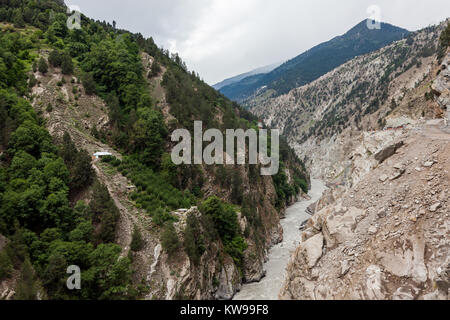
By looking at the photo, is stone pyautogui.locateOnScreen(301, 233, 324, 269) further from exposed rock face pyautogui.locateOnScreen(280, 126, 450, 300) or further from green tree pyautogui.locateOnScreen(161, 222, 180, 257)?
green tree pyautogui.locateOnScreen(161, 222, 180, 257)

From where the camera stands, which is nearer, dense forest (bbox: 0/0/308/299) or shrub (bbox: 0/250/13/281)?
shrub (bbox: 0/250/13/281)

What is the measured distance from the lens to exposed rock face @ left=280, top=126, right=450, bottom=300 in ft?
34.4

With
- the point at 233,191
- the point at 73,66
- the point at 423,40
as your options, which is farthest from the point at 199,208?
the point at 423,40

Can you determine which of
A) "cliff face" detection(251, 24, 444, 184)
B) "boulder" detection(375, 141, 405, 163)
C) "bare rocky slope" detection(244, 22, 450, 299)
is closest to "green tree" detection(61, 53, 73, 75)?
"bare rocky slope" detection(244, 22, 450, 299)

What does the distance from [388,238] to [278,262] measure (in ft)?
102

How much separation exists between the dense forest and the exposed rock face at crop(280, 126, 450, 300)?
15.8 m

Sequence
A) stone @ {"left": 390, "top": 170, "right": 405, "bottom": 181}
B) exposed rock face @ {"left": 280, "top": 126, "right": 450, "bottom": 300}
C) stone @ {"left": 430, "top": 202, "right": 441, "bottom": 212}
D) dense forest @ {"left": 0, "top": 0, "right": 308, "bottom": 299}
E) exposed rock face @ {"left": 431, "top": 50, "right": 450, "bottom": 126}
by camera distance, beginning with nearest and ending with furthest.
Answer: exposed rock face @ {"left": 280, "top": 126, "right": 450, "bottom": 300} → stone @ {"left": 430, "top": 202, "right": 441, "bottom": 212} → stone @ {"left": 390, "top": 170, "right": 405, "bottom": 181} → dense forest @ {"left": 0, "top": 0, "right": 308, "bottom": 299} → exposed rock face @ {"left": 431, "top": 50, "right": 450, "bottom": 126}

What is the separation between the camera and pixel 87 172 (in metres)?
27.8

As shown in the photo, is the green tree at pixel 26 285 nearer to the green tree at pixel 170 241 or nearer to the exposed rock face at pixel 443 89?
the green tree at pixel 170 241

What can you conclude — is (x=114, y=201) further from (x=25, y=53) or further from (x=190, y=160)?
(x=25, y=53)

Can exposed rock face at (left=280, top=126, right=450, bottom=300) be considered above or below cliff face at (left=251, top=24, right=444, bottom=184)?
below

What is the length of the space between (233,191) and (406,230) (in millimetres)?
33250

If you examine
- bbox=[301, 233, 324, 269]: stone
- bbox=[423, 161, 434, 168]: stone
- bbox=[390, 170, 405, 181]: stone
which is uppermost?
bbox=[423, 161, 434, 168]: stone

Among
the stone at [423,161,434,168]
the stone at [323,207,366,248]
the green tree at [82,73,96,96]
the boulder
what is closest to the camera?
the stone at [423,161,434,168]
